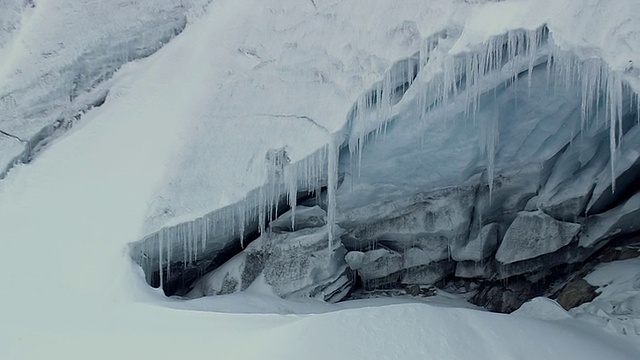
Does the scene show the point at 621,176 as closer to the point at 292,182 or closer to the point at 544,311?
the point at 544,311

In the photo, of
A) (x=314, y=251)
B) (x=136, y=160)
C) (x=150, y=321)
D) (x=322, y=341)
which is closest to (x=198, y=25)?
(x=136, y=160)

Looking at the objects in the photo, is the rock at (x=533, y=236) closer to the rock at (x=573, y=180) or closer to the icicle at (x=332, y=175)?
the rock at (x=573, y=180)

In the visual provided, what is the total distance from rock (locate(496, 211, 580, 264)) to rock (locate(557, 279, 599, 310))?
2.09 feet

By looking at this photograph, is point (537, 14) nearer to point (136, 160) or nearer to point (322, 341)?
point (322, 341)

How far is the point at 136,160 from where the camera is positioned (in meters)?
8.09

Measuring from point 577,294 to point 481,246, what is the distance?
1.46 meters

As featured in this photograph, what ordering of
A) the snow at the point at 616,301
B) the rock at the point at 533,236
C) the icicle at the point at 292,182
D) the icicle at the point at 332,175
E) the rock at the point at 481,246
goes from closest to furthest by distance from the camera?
the snow at the point at 616,301 < the icicle at the point at 332,175 < the icicle at the point at 292,182 < the rock at the point at 533,236 < the rock at the point at 481,246

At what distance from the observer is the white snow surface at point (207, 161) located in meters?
5.98

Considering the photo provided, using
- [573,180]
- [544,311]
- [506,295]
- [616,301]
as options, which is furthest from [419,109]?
[506,295]

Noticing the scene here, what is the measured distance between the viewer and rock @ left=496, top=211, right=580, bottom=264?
8.96m

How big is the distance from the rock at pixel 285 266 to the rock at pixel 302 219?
4.2 inches

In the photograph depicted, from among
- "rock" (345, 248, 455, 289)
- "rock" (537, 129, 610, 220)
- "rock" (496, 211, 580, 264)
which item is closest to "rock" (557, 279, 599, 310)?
"rock" (496, 211, 580, 264)

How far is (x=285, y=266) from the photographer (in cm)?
874

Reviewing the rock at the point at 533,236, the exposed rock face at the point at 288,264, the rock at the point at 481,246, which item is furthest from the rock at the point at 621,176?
the exposed rock face at the point at 288,264
